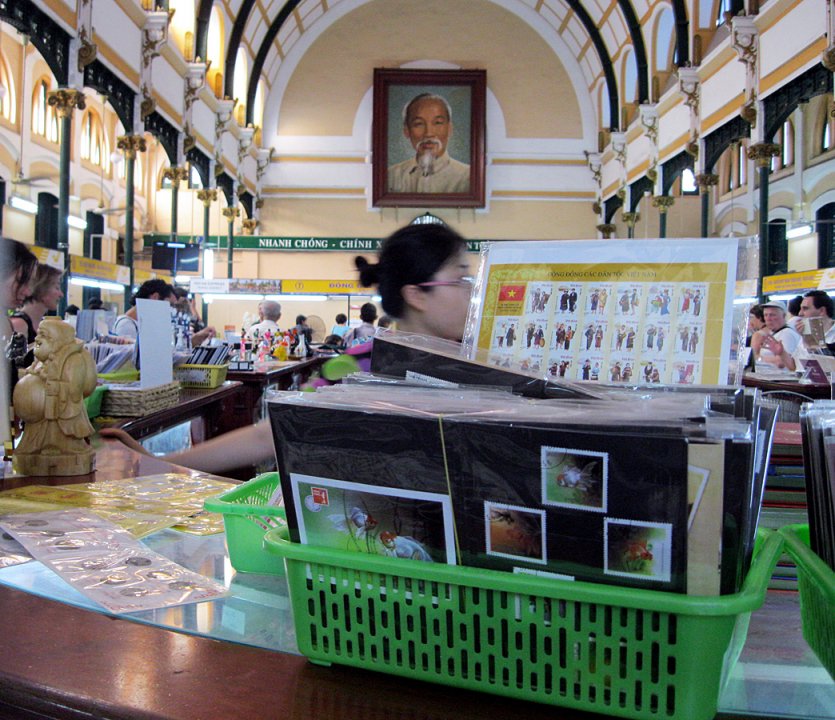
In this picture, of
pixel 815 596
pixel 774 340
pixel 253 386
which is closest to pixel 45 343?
pixel 815 596

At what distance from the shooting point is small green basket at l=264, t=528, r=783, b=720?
0.66 m

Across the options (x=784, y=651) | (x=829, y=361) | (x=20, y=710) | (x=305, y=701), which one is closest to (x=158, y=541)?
(x=20, y=710)

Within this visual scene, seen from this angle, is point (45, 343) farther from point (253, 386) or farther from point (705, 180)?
point (705, 180)

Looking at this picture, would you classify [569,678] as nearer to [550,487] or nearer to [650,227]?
[550,487]

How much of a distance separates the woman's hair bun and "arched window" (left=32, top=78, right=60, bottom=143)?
17.0 metres

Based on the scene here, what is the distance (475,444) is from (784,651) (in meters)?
0.42

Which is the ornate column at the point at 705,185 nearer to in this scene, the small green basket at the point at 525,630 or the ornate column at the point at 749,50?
the ornate column at the point at 749,50

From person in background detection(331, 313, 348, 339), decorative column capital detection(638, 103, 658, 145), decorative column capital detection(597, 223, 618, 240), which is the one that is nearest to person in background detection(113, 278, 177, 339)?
person in background detection(331, 313, 348, 339)

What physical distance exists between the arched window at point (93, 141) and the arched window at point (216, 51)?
4738mm

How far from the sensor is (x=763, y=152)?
10875 mm

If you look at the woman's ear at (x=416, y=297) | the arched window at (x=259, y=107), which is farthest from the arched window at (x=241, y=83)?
the woman's ear at (x=416, y=297)

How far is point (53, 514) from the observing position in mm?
1346

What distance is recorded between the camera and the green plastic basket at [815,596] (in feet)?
2.42

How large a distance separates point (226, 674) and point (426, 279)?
3.86 feet
